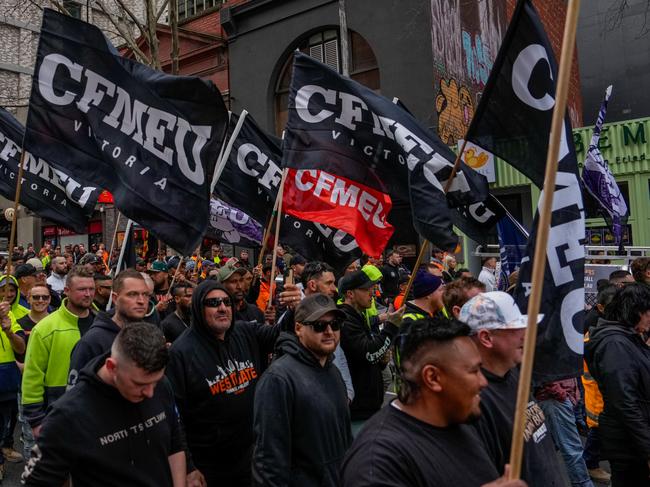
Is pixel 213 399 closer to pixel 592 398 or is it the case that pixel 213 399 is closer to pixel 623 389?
pixel 623 389

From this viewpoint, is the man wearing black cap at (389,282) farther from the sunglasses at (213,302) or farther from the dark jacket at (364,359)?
the sunglasses at (213,302)

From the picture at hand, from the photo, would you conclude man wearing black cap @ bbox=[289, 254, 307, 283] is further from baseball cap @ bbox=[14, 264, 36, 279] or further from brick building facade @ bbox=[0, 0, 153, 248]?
brick building facade @ bbox=[0, 0, 153, 248]

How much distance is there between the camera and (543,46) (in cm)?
362

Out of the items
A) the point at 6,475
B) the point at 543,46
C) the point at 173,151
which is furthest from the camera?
the point at 6,475

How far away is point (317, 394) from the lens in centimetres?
324

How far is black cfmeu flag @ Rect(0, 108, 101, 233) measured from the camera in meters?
5.74

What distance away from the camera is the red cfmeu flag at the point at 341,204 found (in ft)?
18.4

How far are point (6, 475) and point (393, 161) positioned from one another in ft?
16.3

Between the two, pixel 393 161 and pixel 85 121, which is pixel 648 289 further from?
pixel 85 121

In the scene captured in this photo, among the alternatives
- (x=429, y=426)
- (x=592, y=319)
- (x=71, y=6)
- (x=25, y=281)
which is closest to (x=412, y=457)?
(x=429, y=426)

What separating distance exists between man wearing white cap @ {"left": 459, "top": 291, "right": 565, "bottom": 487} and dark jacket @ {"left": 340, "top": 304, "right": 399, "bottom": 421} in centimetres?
152

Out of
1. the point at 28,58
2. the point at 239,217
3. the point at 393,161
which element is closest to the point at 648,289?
the point at 393,161

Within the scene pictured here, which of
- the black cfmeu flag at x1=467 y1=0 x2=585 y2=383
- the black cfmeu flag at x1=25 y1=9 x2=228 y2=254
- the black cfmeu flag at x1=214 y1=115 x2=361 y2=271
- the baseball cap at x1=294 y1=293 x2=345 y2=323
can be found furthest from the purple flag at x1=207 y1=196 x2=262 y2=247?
the black cfmeu flag at x1=467 y1=0 x2=585 y2=383

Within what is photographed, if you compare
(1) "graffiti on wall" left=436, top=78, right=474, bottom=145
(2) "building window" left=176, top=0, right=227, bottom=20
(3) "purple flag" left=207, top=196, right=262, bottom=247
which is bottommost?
(3) "purple flag" left=207, top=196, right=262, bottom=247
